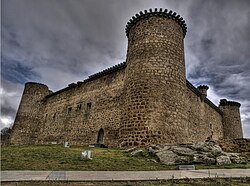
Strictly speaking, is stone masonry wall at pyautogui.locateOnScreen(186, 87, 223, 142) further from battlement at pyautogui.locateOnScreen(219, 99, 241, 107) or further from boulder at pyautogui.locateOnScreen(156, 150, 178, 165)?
boulder at pyautogui.locateOnScreen(156, 150, 178, 165)

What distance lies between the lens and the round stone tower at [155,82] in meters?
14.6

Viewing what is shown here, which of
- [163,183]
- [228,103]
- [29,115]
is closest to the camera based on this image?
[163,183]

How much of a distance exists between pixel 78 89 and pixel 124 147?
39.7 feet

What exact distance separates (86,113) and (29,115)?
38.5 ft

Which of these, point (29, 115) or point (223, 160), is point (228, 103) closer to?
point (223, 160)

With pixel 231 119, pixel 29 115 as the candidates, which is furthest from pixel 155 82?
pixel 231 119

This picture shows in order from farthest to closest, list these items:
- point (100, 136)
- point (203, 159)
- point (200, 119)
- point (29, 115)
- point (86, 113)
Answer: point (29, 115) < point (200, 119) < point (86, 113) < point (100, 136) < point (203, 159)

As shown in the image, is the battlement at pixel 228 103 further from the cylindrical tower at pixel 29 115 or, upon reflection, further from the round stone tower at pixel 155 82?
the cylindrical tower at pixel 29 115

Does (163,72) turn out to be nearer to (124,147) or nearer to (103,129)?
(124,147)

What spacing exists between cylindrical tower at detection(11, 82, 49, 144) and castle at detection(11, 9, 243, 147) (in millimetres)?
1583

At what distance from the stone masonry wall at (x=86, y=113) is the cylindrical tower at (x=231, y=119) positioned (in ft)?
67.2

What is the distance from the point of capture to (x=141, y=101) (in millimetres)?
15211

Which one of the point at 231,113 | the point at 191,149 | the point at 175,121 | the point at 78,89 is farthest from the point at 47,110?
the point at 231,113

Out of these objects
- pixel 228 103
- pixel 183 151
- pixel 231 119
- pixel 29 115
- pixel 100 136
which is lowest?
pixel 183 151
